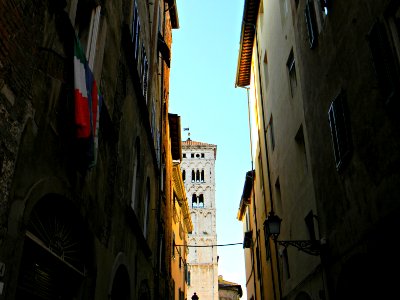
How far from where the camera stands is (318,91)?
9461 mm

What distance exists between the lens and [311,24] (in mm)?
9750

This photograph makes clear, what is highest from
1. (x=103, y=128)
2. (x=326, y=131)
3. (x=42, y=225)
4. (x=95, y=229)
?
(x=326, y=131)

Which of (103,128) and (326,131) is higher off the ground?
(326,131)

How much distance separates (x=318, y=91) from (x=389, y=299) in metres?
4.60

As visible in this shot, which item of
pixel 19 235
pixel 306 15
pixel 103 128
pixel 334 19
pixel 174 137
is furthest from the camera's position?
pixel 174 137

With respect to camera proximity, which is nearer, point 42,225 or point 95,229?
point 42,225

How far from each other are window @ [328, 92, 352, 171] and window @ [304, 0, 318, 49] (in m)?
2.02

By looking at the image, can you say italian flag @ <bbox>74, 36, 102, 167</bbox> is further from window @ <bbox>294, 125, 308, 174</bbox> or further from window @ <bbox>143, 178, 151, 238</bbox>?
window @ <bbox>294, 125, 308, 174</bbox>

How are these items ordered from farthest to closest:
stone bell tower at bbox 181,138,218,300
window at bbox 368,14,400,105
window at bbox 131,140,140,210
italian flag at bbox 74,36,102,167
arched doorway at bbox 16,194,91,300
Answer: stone bell tower at bbox 181,138,218,300, window at bbox 131,140,140,210, window at bbox 368,14,400,105, italian flag at bbox 74,36,102,167, arched doorway at bbox 16,194,91,300

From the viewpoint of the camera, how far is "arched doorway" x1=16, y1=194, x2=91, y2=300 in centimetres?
440

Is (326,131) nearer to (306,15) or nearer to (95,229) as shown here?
(306,15)

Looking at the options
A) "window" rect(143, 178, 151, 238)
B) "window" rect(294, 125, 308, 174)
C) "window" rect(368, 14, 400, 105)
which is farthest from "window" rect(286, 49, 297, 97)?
"window" rect(368, 14, 400, 105)

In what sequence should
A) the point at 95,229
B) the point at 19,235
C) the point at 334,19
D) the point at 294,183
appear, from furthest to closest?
the point at 294,183 → the point at 334,19 → the point at 95,229 → the point at 19,235

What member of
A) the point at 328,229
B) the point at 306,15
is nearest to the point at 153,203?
the point at 328,229
